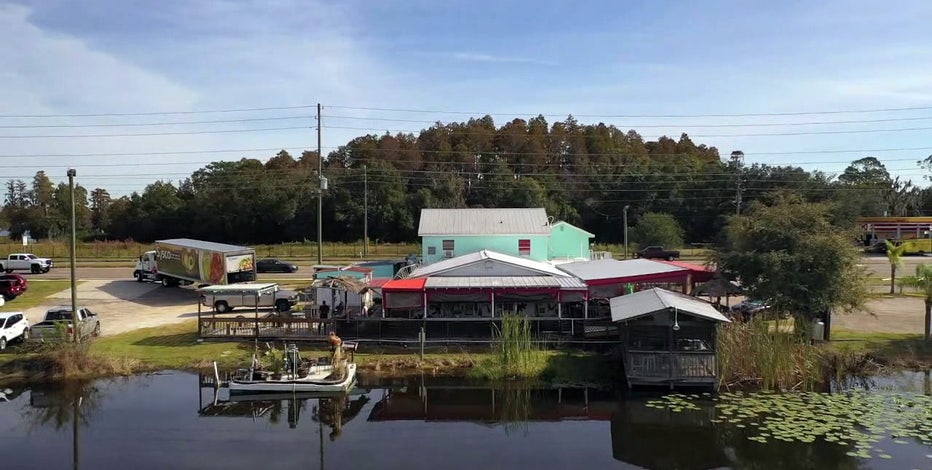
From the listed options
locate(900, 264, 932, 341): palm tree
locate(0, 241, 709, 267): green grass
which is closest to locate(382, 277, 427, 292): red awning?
locate(900, 264, 932, 341): palm tree

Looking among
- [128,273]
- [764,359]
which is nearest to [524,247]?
[764,359]

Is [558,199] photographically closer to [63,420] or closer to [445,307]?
[445,307]

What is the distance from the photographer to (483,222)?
1560 inches

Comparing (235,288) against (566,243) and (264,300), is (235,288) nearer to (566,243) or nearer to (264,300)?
(264,300)

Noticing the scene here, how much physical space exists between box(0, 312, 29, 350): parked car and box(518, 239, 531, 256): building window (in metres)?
23.4

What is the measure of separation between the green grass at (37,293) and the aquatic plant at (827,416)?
31235 mm

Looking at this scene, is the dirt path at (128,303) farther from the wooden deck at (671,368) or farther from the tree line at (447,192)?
the tree line at (447,192)

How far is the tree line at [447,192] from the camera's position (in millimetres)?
78562

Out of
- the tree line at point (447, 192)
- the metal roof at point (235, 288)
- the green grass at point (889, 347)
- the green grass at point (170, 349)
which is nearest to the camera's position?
the green grass at point (889, 347)

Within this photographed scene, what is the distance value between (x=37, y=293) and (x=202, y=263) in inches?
364

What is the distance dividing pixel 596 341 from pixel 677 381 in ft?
16.2

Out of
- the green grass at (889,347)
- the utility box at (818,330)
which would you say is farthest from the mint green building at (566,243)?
the utility box at (818,330)

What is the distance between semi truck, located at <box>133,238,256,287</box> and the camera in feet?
124

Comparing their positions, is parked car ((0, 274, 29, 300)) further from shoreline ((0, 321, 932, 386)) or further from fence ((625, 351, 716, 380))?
fence ((625, 351, 716, 380))
